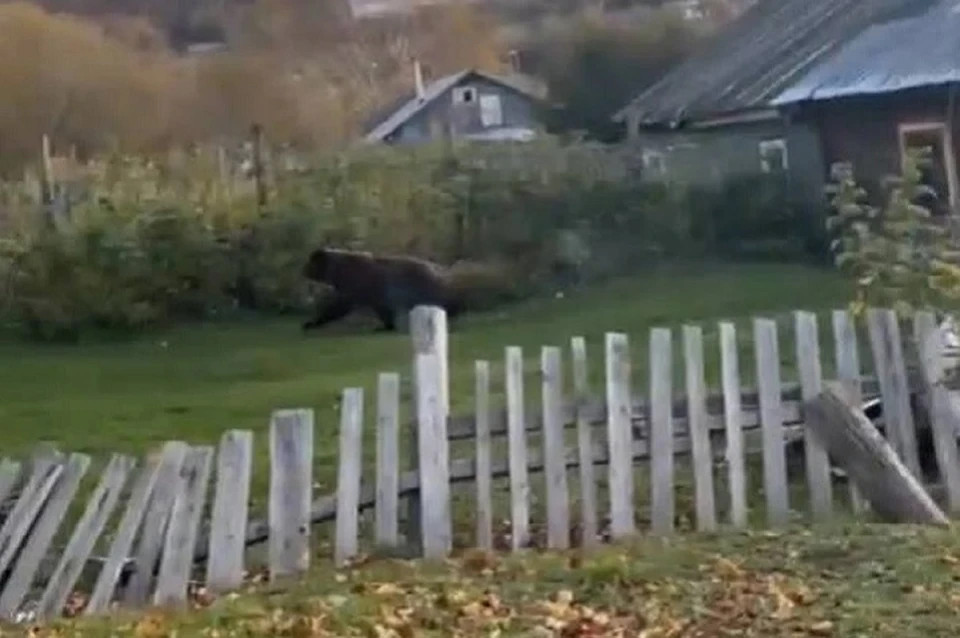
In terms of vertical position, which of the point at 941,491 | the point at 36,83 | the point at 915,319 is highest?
the point at 36,83

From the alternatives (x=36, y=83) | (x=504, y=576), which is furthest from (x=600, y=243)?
(x=504, y=576)

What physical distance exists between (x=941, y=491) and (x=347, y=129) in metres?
38.9

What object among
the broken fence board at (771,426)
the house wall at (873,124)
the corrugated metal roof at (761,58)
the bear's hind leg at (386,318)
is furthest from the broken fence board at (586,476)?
the corrugated metal roof at (761,58)

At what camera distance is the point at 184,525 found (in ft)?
29.8

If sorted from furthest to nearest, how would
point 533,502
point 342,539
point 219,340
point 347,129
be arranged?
point 347,129
point 219,340
point 533,502
point 342,539

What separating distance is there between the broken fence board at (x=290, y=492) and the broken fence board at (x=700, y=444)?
1.70 metres

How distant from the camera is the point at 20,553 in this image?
896 cm

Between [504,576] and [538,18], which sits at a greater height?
[538,18]

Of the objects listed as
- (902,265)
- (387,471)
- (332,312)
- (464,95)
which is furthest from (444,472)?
(464,95)

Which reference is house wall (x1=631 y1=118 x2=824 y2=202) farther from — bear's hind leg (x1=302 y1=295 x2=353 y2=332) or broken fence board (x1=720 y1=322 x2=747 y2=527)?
broken fence board (x1=720 y1=322 x2=747 y2=527)

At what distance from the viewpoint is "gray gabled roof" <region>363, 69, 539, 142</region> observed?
59.4m

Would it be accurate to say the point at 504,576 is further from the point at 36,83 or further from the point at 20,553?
the point at 36,83

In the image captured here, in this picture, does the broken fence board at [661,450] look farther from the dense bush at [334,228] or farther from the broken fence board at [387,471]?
the dense bush at [334,228]

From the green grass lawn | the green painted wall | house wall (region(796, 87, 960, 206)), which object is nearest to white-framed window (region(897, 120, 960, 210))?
house wall (region(796, 87, 960, 206))
